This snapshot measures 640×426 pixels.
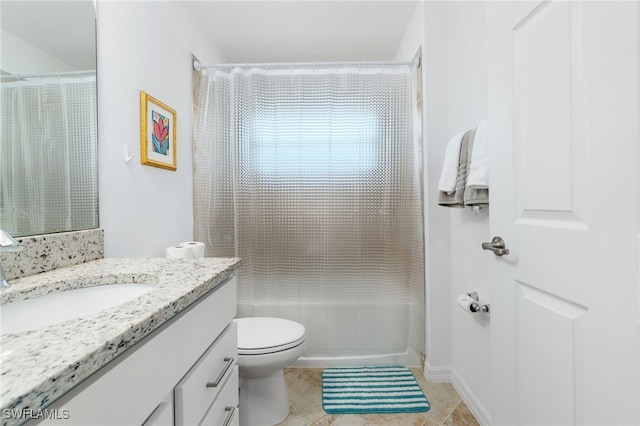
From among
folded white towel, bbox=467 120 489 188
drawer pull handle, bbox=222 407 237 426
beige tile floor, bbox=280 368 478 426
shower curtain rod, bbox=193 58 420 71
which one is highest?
shower curtain rod, bbox=193 58 420 71

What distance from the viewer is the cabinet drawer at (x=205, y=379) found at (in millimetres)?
588

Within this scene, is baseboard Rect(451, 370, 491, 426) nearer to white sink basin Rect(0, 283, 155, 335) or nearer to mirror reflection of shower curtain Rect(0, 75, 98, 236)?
white sink basin Rect(0, 283, 155, 335)

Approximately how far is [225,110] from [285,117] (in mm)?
400

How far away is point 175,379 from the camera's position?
0.57 meters

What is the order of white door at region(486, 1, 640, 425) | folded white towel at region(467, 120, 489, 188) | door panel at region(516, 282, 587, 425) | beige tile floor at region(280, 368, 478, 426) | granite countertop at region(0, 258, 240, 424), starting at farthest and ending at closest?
beige tile floor at region(280, 368, 478, 426) < folded white towel at region(467, 120, 489, 188) < door panel at region(516, 282, 587, 425) < white door at region(486, 1, 640, 425) < granite countertop at region(0, 258, 240, 424)

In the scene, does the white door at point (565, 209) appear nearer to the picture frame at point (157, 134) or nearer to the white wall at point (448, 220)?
the white wall at point (448, 220)

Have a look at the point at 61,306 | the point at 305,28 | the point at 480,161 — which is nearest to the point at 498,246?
the point at 480,161

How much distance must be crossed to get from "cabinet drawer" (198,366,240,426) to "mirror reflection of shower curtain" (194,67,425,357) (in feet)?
2.88

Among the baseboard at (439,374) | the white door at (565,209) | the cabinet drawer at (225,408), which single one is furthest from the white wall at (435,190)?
the cabinet drawer at (225,408)

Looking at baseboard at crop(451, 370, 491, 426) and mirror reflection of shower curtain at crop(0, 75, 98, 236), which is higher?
mirror reflection of shower curtain at crop(0, 75, 98, 236)

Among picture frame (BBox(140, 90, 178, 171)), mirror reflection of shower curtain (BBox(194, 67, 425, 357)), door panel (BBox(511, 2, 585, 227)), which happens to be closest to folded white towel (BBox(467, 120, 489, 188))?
door panel (BBox(511, 2, 585, 227))

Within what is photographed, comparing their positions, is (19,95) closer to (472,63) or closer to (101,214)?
(101,214)

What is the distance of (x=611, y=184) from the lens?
1.89 ft

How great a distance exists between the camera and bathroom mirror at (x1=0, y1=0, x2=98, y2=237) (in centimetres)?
78
